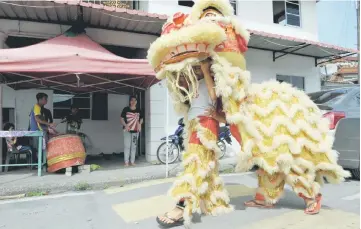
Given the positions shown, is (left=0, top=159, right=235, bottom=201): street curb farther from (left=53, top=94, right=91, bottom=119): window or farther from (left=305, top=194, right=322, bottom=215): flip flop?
(left=53, top=94, right=91, bottom=119): window

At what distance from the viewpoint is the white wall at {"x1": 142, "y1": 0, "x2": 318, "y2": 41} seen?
8.50 meters

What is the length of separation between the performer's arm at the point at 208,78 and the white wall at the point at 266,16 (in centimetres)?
581

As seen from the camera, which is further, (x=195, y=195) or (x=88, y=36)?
(x=88, y=36)

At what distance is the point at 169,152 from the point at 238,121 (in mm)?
4771

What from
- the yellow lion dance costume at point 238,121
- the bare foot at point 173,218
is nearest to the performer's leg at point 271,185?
the yellow lion dance costume at point 238,121

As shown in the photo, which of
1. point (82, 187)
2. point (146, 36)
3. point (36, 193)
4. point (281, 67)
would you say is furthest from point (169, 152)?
point (281, 67)

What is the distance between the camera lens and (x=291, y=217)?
9.76 ft

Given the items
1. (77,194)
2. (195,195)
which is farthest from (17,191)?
(195,195)

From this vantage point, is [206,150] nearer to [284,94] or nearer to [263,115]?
[263,115]

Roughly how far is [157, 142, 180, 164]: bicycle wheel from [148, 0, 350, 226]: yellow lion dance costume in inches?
170

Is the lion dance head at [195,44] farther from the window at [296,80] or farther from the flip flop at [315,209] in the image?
the window at [296,80]

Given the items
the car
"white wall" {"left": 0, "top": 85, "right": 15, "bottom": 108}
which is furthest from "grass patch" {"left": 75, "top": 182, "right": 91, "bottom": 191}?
"white wall" {"left": 0, "top": 85, "right": 15, "bottom": 108}

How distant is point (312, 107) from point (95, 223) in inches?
103

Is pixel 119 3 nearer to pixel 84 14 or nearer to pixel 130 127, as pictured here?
pixel 84 14
